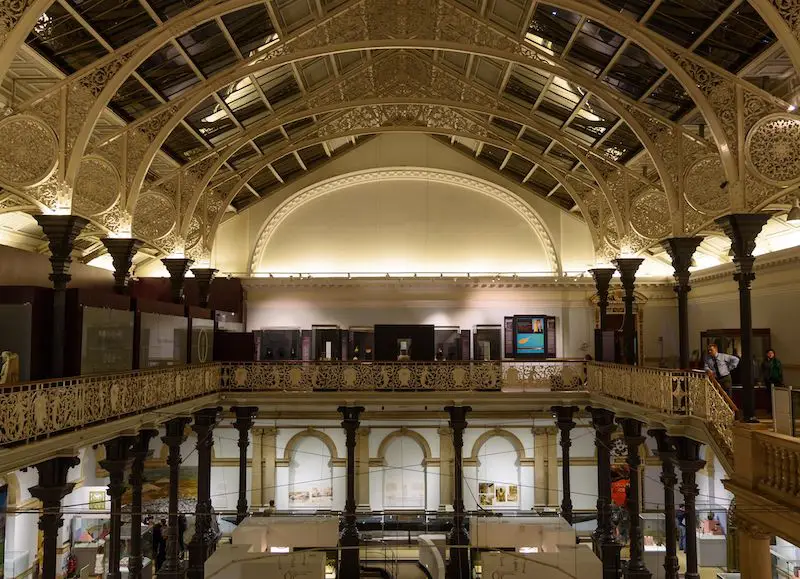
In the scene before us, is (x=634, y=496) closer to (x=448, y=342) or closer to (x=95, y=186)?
(x=448, y=342)

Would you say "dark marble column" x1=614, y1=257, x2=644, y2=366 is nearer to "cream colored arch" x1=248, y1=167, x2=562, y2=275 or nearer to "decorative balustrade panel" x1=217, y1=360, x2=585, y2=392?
"decorative balustrade panel" x1=217, y1=360, x2=585, y2=392

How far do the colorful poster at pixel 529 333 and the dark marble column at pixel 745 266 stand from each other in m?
11.5

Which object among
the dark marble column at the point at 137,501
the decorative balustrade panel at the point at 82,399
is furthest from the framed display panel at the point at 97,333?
the dark marble column at the point at 137,501

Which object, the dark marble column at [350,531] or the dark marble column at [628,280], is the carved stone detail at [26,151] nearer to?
the dark marble column at [350,531]

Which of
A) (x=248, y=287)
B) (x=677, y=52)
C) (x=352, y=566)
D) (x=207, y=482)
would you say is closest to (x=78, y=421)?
(x=207, y=482)

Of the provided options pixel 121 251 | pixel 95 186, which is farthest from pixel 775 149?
pixel 121 251

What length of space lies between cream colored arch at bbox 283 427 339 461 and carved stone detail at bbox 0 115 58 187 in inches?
575

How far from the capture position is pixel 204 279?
19.3 meters

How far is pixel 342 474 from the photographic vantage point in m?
23.2

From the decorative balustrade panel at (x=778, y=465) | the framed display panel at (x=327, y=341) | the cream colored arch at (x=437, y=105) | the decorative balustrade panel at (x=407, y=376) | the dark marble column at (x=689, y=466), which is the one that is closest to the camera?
the decorative balustrade panel at (x=778, y=465)

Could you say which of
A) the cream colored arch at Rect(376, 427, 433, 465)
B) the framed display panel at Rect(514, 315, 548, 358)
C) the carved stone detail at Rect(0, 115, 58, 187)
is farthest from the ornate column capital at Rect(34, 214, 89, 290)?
the framed display panel at Rect(514, 315, 548, 358)

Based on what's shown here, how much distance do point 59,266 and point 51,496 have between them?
361 centimetres

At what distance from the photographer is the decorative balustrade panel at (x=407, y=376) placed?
1681 cm

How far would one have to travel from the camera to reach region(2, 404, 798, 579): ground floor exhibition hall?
41.4 ft
